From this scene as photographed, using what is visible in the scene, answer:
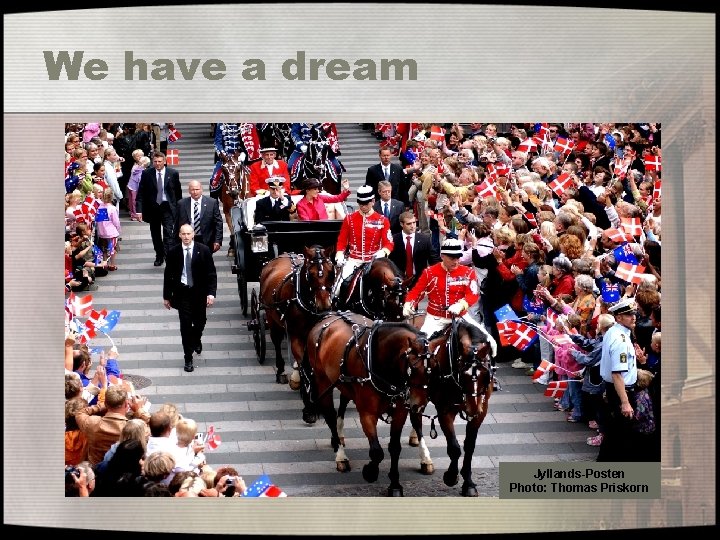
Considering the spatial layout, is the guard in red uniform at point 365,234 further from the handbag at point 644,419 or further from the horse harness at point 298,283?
the handbag at point 644,419

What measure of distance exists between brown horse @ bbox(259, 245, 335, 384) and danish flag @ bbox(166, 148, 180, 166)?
183cm

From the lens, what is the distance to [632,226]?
2261 cm

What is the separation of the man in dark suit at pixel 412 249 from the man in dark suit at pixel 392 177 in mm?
1363

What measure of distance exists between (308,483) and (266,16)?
4437 mm

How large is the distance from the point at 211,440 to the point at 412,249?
12.6 feet

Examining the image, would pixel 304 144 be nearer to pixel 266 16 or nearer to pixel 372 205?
pixel 372 205

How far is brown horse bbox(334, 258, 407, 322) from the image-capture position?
22094 millimetres

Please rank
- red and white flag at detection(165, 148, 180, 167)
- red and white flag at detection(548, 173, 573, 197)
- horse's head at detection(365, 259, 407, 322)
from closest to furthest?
horse's head at detection(365, 259, 407, 322) → red and white flag at detection(548, 173, 573, 197) → red and white flag at detection(165, 148, 180, 167)

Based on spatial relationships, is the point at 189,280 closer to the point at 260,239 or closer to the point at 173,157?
the point at 260,239

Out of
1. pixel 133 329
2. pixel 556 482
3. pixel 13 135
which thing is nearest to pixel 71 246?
pixel 133 329

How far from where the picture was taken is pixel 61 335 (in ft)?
68.3

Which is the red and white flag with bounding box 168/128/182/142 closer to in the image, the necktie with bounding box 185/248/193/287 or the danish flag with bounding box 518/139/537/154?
the necktie with bounding box 185/248/193/287

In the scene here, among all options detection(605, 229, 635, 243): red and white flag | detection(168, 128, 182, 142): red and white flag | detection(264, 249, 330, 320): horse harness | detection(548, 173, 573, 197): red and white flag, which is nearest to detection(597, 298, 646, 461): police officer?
detection(605, 229, 635, 243): red and white flag

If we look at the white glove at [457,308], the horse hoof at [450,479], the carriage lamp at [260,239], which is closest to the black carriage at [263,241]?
the carriage lamp at [260,239]
